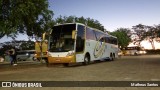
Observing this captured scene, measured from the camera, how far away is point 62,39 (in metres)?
22.6

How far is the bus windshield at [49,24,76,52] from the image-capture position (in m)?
22.6

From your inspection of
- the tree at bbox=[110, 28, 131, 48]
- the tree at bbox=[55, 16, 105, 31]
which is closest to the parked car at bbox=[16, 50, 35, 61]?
the tree at bbox=[55, 16, 105, 31]

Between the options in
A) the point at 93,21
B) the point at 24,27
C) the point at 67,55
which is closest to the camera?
the point at 67,55

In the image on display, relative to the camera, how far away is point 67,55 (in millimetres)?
22484

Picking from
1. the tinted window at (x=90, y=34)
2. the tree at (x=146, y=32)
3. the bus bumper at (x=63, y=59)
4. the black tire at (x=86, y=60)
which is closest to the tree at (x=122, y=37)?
the tree at (x=146, y=32)

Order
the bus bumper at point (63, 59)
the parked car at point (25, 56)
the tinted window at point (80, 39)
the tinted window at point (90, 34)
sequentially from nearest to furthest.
→ 1. the bus bumper at point (63, 59)
2. the tinted window at point (80, 39)
3. the tinted window at point (90, 34)
4. the parked car at point (25, 56)

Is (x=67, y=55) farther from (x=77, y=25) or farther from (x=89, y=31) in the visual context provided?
(x=89, y=31)

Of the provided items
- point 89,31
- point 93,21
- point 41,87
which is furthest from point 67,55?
point 93,21

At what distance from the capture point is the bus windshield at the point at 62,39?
22609 mm

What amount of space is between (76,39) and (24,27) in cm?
905

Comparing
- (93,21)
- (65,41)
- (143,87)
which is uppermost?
(93,21)

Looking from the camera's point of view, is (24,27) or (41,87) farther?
(24,27)

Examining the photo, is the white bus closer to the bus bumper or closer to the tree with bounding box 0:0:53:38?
the bus bumper

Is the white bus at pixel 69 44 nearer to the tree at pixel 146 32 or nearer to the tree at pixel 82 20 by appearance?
the tree at pixel 82 20
